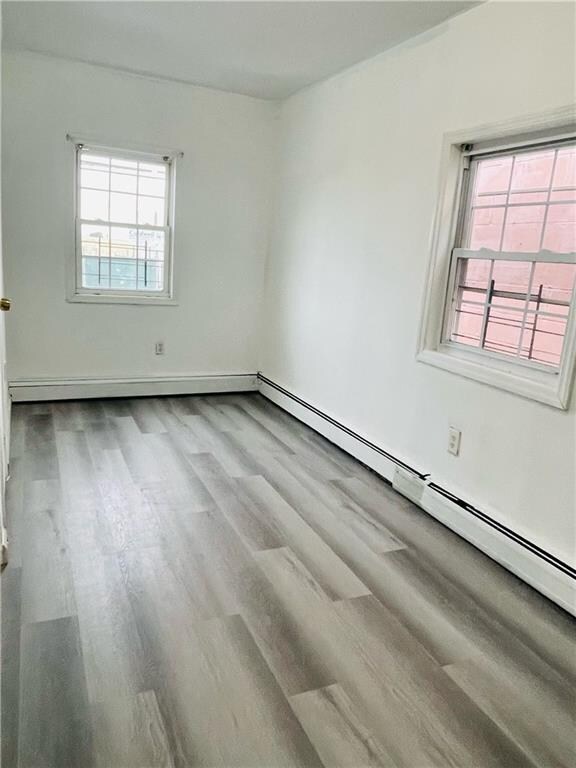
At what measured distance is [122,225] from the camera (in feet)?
14.4

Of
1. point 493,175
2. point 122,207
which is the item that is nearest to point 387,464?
point 493,175

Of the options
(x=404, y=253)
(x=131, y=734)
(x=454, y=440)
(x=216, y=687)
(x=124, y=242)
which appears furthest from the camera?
(x=124, y=242)

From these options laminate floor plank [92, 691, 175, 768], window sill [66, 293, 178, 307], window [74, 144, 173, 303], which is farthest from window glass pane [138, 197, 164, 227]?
laminate floor plank [92, 691, 175, 768]

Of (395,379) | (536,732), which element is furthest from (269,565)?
(395,379)

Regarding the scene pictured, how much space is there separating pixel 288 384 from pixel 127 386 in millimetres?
1366

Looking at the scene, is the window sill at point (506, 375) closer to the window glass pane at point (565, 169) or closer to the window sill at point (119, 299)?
the window glass pane at point (565, 169)

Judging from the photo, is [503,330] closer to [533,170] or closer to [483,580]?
[533,170]

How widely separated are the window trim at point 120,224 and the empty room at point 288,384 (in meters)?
0.02

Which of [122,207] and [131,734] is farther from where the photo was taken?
[122,207]

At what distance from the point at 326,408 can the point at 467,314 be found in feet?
4.70

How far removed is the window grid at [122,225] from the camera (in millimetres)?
4254

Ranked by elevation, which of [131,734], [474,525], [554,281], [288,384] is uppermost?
[554,281]

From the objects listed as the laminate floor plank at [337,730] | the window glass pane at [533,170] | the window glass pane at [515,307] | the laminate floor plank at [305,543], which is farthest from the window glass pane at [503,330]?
the laminate floor plank at [337,730]

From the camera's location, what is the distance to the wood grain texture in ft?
4.81
